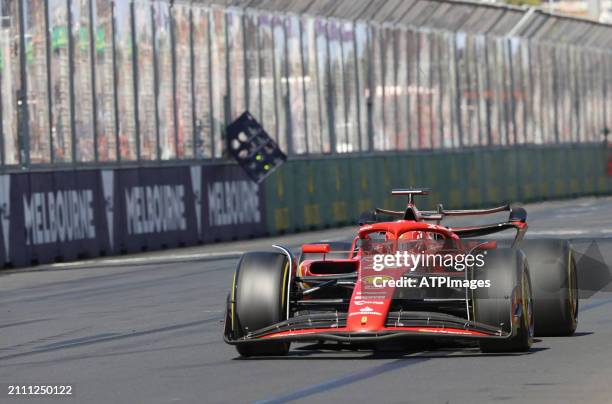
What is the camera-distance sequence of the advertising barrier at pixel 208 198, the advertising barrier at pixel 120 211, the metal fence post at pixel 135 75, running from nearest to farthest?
the advertising barrier at pixel 120 211, the advertising barrier at pixel 208 198, the metal fence post at pixel 135 75

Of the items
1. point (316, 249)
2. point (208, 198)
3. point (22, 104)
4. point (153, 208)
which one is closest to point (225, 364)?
point (316, 249)

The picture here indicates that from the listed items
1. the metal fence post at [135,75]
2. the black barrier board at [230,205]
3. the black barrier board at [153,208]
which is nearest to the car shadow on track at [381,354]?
the black barrier board at [153,208]

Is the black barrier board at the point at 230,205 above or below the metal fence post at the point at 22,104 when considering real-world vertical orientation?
below

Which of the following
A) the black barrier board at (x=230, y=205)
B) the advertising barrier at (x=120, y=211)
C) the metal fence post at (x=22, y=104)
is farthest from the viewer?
the black barrier board at (x=230, y=205)

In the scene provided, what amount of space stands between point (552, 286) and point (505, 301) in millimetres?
1419

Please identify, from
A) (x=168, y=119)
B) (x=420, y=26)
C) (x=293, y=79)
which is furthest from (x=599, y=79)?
(x=168, y=119)

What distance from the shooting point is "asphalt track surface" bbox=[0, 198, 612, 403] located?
10.2 meters

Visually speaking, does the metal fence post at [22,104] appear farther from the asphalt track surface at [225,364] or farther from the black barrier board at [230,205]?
the asphalt track surface at [225,364]

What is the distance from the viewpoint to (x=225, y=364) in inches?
480

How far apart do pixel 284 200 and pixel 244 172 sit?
2.23 meters

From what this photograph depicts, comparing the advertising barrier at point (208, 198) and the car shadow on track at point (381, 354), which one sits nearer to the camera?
the car shadow on track at point (381, 354)

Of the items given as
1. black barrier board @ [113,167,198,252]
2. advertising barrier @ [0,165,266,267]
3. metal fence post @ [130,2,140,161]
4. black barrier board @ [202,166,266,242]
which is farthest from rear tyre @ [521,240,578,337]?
black barrier board @ [202,166,266,242]

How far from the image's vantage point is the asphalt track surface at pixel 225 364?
33.4 ft

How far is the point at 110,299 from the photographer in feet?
69.2
